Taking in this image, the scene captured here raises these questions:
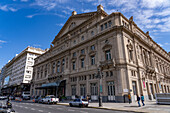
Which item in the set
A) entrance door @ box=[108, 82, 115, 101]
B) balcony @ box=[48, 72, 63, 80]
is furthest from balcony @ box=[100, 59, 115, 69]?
balcony @ box=[48, 72, 63, 80]

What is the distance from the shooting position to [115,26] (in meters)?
27.9

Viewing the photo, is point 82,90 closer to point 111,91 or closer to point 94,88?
point 94,88

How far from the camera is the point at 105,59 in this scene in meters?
28.9

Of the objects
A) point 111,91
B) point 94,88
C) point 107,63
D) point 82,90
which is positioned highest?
point 107,63

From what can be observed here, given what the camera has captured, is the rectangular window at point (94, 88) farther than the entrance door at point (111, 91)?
Yes

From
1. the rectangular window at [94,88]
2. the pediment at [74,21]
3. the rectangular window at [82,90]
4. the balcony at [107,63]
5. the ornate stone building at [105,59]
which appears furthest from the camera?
the pediment at [74,21]

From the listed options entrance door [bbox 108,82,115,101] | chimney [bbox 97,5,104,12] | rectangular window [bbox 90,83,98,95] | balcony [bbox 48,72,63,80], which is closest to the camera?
entrance door [bbox 108,82,115,101]

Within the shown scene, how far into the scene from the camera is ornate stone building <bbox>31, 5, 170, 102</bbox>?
26125 mm

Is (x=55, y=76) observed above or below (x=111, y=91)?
above

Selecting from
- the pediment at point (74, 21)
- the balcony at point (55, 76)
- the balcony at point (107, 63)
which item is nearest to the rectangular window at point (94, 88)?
the balcony at point (107, 63)

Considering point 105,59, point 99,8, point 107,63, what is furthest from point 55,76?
point 99,8

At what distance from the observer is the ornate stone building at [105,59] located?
2612cm

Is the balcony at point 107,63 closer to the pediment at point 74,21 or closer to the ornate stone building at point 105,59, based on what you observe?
the ornate stone building at point 105,59

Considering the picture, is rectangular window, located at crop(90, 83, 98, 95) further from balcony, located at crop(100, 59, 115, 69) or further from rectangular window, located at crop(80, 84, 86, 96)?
balcony, located at crop(100, 59, 115, 69)
